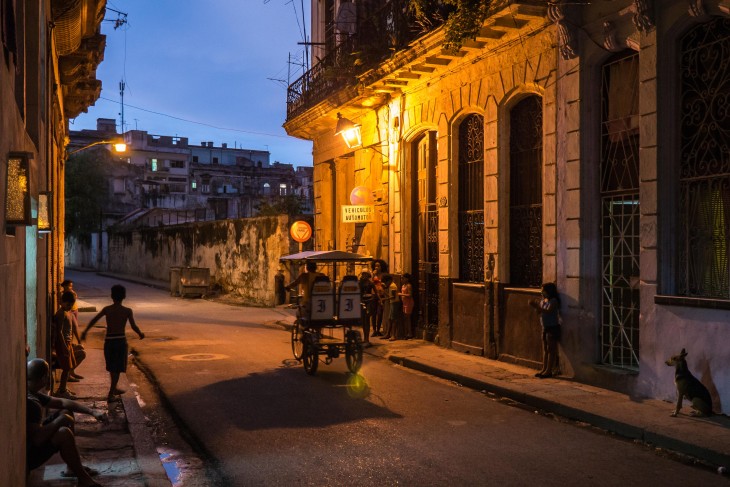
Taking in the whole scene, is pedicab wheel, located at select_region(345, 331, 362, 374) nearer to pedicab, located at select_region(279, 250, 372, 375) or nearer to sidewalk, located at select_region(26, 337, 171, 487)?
pedicab, located at select_region(279, 250, 372, 375)

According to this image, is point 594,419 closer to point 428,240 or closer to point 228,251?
point 428,240

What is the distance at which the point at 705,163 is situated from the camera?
9.53 m

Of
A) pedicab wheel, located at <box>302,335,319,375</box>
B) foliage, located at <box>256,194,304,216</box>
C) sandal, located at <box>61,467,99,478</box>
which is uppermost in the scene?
foliage, located at <box>256,194,304,216</box>

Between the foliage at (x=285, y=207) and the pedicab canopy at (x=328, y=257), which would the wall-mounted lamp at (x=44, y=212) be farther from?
the foliage at (x=285, y=207)

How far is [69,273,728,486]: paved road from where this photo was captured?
22.4ft

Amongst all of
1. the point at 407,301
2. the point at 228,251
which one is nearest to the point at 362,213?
the point at 407,301

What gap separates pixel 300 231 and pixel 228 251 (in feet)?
27.0

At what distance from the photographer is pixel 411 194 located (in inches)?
699

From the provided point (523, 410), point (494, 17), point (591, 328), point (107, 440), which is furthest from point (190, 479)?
point (494, 17)

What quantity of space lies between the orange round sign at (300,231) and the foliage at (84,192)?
118 ft

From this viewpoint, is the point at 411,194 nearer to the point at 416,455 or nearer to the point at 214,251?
the point at 416,455

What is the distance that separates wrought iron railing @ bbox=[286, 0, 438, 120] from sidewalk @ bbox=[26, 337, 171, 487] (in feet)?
29.9

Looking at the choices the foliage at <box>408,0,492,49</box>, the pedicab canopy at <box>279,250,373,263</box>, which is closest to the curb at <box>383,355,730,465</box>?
the pedicab canopy at <box>279,250,373,263</box>

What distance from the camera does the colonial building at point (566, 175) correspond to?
959 cm
